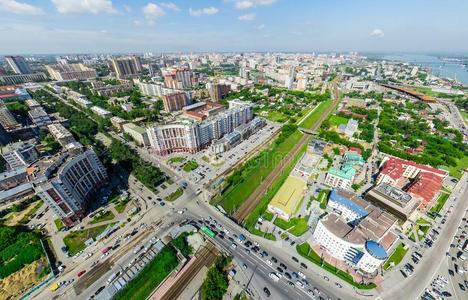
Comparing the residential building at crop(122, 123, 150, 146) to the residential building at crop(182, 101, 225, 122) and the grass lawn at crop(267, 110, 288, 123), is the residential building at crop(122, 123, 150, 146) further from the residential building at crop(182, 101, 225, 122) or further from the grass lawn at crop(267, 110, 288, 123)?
the grass lawn at crop(267, 110, 288, 123)

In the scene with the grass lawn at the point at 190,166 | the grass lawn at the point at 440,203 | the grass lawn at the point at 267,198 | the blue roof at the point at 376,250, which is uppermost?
the blue roof at the point at 376,250

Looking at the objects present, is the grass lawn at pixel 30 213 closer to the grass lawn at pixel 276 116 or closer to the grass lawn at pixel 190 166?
the grass lawn at pixel 190 166

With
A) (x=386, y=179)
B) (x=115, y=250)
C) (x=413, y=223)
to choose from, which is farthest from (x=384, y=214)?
(x=115, y=250)

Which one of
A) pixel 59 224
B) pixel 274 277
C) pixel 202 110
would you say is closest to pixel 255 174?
pixel 274 277

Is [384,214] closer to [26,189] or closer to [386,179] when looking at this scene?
[386,179]

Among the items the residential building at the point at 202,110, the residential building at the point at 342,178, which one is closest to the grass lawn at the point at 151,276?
the residential building at the point at 342,178

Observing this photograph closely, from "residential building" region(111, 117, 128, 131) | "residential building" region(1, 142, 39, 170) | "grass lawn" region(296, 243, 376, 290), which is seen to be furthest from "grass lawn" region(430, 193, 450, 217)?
"residential building" region(1, 142, 39, 170)

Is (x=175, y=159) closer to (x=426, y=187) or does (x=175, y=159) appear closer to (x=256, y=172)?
(x=256, y=172)
